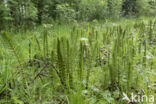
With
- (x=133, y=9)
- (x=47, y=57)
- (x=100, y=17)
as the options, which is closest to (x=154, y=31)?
(x=47, y=57)

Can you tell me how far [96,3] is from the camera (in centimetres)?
768

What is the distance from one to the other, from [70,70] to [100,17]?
6.79 metres

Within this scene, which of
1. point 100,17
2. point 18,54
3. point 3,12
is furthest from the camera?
point 100,17

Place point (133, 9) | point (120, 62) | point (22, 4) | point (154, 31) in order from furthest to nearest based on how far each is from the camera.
Answer: point (133, 9), point (22, 4), point (154, 31), point (120, 62)

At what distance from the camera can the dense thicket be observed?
15.2 feet

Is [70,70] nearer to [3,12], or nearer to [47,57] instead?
[47,57]

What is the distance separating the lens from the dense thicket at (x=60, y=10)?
462 cm

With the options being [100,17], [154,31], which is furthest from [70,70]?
[100,17]

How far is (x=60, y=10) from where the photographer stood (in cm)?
532

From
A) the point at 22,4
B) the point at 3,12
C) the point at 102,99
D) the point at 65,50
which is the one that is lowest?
the point at 102,99

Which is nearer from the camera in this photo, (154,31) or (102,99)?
(102,99)

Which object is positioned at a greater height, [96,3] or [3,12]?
[96,3]

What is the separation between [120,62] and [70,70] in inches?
17.3

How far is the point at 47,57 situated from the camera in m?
1.27
